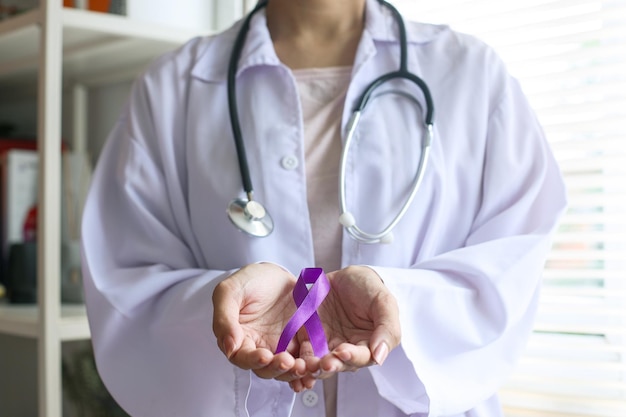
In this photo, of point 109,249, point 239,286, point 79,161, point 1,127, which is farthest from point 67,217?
point 239,286

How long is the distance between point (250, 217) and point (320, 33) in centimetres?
29

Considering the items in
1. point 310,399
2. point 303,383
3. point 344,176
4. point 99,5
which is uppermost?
point 99,5

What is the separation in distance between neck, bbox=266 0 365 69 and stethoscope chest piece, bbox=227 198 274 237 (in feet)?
0.72

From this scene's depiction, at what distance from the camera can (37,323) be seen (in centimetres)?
139

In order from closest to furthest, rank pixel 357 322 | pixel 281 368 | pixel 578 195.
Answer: pixel 281 368 → pixel 357 322 → pixel 578 195

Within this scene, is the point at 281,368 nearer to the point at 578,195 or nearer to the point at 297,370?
the point at 297,370

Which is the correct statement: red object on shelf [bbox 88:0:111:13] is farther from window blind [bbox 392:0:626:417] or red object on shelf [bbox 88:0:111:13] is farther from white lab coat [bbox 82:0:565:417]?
window blind [bbox 392:0:626:417]

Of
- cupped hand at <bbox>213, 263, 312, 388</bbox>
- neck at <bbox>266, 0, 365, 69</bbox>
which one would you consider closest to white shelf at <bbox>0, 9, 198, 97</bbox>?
neck at <bbox>266, 0, 365, 69</bbox>

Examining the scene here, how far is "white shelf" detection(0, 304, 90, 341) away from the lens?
1.39m

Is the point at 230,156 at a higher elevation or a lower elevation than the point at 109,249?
higher

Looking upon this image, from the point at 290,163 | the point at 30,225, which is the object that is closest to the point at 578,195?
the point at 290,163

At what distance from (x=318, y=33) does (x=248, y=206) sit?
275 millimetres

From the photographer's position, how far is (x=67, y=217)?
173cm

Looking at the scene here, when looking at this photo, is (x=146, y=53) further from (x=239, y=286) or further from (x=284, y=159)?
(x=239, y=286)
